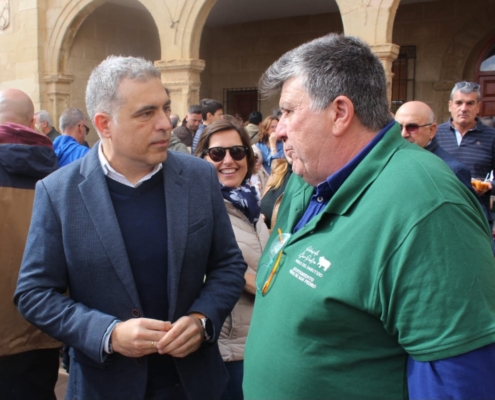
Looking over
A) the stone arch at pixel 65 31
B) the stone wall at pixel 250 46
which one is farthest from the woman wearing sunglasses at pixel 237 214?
the stone wall at pixel 250 46

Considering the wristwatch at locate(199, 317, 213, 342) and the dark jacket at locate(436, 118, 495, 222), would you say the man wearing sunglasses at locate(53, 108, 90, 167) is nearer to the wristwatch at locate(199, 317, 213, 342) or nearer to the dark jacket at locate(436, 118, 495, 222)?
the wristwatch at locate(199, 317, 213, 342)

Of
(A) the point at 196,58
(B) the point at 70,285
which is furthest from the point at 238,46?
(B) the point at 70,285

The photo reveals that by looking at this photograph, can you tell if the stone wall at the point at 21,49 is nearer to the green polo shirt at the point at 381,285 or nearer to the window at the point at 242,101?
the window at the point at 242,101

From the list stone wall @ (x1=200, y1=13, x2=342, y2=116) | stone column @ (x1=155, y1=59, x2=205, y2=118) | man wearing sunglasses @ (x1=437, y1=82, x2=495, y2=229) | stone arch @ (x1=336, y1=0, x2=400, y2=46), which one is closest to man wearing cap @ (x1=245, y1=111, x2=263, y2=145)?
Answer: stone column @ (x1=155, y1=59, x2=205, y2=118)

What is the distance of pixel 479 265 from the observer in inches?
42.4

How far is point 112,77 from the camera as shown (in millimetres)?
1836

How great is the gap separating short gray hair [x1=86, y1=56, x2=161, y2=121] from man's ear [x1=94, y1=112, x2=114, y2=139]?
0.02m

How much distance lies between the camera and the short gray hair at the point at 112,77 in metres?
1.83

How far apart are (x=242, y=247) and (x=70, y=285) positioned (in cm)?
87

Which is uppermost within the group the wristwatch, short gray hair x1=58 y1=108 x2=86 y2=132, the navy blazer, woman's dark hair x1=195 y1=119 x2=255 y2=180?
short gray hair x1=58 y1=108 x2=86 y2=132

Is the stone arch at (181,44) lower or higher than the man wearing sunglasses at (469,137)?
Answer: higher

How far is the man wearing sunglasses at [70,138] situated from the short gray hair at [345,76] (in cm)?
332

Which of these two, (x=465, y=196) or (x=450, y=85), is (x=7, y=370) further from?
(x=450, y=85)

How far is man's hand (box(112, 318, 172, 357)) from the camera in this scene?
1.64 metres
